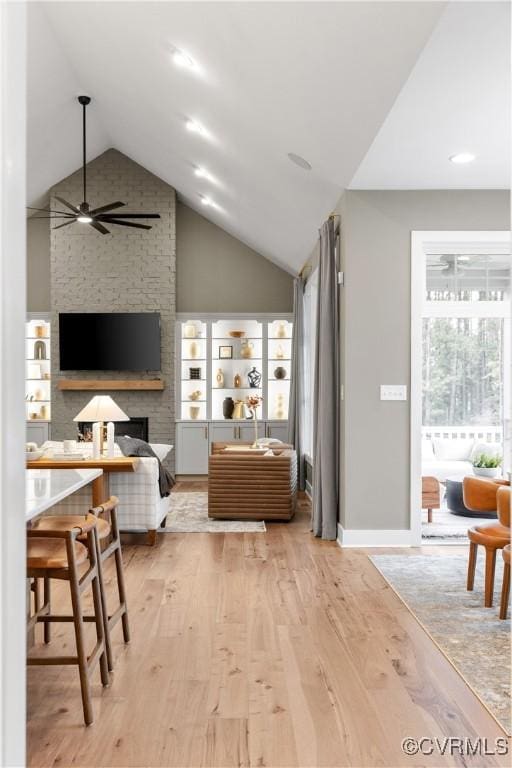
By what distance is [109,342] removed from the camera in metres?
9.00

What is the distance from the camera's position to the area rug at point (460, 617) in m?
2.68

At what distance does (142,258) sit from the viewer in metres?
9.17

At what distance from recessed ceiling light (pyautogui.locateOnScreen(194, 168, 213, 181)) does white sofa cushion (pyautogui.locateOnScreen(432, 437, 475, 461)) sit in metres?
3.61

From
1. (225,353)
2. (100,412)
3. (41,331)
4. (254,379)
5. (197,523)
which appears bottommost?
(197,523)

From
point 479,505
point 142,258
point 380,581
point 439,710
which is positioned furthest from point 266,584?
point 142,258

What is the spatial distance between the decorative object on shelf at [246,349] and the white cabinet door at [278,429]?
100 cm

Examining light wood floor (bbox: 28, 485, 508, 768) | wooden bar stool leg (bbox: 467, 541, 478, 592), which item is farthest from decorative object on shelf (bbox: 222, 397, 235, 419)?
wooden bar stool leg (bbox: 467, 541, 478, 592)

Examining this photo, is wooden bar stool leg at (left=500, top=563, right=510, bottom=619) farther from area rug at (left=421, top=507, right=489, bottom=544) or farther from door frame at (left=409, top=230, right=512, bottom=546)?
area rug at (left=421, top=507, right=489, bottom=544)

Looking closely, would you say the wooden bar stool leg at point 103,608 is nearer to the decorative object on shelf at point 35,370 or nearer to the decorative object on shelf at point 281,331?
the decorative object on shelf at point 281,331

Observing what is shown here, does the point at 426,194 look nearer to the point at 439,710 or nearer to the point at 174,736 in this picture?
the point at 439,710

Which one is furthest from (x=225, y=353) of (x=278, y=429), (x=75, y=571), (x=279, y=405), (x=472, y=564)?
(x=75, y=571)

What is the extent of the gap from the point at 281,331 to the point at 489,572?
6195 mm

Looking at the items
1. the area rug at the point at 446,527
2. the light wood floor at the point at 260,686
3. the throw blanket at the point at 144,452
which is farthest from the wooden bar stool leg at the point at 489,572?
the throw blanket at the point at 144,452

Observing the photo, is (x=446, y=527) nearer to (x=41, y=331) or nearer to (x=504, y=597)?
(x=504, y=597)
